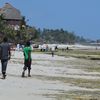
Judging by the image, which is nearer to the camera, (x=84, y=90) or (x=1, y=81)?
(x=84, y=90)

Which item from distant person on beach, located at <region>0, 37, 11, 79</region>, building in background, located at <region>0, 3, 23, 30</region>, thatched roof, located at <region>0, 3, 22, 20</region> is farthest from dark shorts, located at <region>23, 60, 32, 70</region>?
thatched roof, located at <region>0, 3, 22, 20</region>

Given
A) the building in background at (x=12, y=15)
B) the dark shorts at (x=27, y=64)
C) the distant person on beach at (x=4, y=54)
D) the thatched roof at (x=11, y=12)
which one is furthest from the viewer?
the thatched roof at (x=11, y=12)

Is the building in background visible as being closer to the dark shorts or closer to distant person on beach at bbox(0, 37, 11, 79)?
the dark shorts

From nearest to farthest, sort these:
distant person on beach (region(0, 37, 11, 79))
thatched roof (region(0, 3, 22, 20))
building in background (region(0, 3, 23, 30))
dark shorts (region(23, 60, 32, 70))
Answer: distant person on beach (region(0, 37, 11, 79))
dark shorts (region(23, 60, 32, 70))
building in background (region(0, 3, 23, 30))
thatched roof (region(0, 3, 22, 20))

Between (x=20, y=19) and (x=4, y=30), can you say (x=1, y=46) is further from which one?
(x=20, y=19)

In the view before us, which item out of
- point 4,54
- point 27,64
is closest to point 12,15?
point 27,64

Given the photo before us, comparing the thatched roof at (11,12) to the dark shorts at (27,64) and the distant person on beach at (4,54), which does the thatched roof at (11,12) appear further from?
the distant person on beach at (4,54)

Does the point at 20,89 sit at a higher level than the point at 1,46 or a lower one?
lower

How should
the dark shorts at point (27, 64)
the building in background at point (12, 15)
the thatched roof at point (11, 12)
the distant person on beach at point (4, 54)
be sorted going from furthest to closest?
the thatched roof at point (11, 12) < the building in background at point (12, 15) < the dark shorts at point (27, 64) < the distant person on beach at point (4, 54)

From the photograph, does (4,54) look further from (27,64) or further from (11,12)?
(11,12)

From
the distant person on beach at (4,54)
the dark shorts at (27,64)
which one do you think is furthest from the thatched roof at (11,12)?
the distant person on beach at (4,54)

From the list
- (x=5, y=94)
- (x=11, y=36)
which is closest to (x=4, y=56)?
(x=5, y=94)

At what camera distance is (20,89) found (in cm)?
1783

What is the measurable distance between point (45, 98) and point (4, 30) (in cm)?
8515
